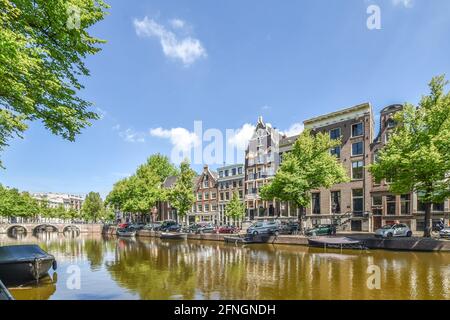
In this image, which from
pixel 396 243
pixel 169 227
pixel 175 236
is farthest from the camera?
pixel 169 227

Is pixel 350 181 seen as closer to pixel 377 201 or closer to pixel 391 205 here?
pixel 377 201

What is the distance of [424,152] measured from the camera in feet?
93.0

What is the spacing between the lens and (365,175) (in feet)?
163

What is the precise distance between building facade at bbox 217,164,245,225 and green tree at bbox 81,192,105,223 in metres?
71.1

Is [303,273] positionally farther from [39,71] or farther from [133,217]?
[133,217]

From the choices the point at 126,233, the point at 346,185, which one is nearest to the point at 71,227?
the point at 126,233

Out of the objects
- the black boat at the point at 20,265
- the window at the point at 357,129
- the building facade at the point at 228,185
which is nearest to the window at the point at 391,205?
the window at the point at 357,129

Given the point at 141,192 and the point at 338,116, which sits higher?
the point at 338,116

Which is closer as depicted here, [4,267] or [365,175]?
[4,267]

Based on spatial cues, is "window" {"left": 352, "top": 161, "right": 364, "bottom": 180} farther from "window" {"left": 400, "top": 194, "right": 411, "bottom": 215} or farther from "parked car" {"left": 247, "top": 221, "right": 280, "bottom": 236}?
"parked car" {"left": 247, "top": 221, "right": 280, "bottom": 236}

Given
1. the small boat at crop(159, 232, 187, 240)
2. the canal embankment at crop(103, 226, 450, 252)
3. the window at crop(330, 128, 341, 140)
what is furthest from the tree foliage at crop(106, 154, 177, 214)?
the canal embankment at crop(103, 226, 450, 252)

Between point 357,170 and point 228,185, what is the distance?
30941mm
